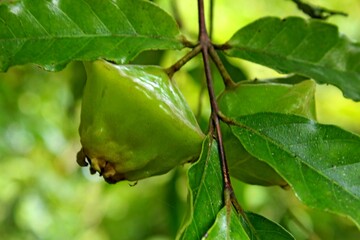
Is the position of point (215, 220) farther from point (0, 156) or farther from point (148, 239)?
point (0, 156)

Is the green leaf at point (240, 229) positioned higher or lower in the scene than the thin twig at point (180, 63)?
lower

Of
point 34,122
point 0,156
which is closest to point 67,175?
point 0,156

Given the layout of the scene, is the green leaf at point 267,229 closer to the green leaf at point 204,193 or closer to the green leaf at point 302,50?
the green leaf at point 204,193

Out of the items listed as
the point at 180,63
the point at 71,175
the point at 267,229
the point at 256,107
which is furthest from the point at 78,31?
the point at 71,175

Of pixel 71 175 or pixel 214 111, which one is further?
pixel 71 175

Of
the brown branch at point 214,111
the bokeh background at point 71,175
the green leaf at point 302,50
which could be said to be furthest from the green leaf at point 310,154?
the bokeh background at point 71,175

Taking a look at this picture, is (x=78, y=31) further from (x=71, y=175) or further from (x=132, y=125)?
(x=71, y=175)
